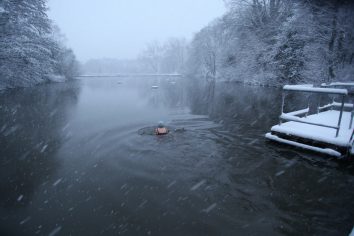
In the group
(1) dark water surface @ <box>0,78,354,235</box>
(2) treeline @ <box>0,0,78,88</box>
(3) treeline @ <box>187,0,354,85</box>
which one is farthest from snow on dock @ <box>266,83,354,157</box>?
(2) treeline @ <box>0,0,78,88</box>

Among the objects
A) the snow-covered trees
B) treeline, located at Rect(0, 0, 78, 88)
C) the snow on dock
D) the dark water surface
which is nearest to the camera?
the dark water surface

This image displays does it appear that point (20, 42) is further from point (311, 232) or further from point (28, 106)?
point (311, 232)

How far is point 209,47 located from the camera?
59906 millimetres

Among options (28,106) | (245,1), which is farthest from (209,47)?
(28,106)

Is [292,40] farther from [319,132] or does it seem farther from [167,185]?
[167,185]

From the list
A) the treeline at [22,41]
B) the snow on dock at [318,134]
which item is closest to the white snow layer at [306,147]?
the snow on dock at [318,134]

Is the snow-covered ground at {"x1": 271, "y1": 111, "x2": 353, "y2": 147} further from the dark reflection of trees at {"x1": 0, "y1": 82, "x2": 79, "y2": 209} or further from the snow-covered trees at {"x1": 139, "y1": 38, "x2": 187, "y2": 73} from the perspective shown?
the snow-covered trees at {"x1": 139, "y1": 38, "x2": 187, "y2": 73}

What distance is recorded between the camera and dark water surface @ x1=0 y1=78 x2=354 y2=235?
5188 mm

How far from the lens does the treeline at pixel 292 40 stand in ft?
54.3

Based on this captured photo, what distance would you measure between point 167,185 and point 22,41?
2489 cm

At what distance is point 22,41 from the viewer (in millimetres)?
23656

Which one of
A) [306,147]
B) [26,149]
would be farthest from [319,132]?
[26,149]

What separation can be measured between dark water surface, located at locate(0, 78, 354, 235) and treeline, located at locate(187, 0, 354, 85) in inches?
407

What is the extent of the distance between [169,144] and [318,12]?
15097mm
